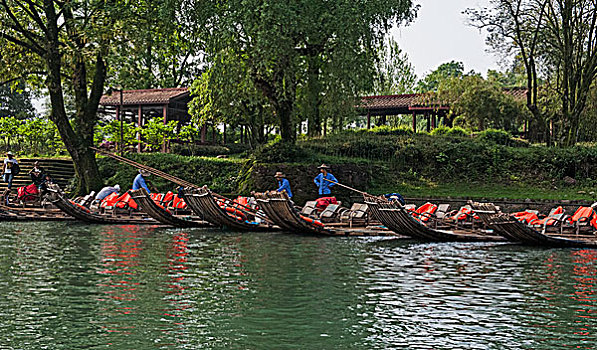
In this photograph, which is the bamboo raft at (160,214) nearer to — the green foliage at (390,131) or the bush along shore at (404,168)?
the bush along shore at (404,168)

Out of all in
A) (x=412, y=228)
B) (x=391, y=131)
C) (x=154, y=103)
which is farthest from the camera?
(x=154, y=103)

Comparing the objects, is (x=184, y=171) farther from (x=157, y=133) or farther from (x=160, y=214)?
(x=160, y=214)

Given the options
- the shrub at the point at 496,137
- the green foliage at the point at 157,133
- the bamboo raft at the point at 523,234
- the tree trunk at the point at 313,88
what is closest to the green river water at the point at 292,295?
the bamboo raft at the point at 523,234

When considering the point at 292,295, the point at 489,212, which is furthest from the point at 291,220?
the point at 292,295

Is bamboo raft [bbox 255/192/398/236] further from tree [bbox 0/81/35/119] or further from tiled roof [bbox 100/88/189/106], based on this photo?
tree [bbox 0/81/35/119]

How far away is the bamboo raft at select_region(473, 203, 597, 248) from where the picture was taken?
14.9 metres

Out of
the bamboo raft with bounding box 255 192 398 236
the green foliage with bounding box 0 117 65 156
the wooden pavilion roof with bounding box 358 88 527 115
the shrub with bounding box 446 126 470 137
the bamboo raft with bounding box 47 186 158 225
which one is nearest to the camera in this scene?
the bamboo raft with bounding box 255 192 398 236

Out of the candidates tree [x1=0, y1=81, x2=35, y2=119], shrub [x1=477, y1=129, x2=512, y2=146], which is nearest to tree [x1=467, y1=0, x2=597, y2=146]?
shrub [x1=477, y1=129, x2=512, y2=146]

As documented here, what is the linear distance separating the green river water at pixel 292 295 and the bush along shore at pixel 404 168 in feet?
31.9

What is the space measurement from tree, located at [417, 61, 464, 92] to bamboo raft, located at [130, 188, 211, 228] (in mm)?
26379

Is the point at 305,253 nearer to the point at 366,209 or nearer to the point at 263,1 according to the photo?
the point at 366,209

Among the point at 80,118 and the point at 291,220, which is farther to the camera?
the point at 80,118

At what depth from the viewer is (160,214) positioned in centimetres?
1878

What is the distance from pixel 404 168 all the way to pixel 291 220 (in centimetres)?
1361
